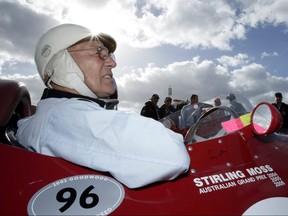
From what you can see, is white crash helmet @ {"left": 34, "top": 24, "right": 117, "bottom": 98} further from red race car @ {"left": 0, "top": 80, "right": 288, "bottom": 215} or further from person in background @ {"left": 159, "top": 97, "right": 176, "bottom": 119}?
person in background @ {"left": 159, "top": 97, "right": 176, "bottom": 119}

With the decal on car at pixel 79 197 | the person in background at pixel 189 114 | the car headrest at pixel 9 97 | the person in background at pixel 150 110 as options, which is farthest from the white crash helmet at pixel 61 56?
the person in background at pixel 150 110

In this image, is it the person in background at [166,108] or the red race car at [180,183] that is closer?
the red race car at [180,183]

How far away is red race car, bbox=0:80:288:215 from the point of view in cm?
136

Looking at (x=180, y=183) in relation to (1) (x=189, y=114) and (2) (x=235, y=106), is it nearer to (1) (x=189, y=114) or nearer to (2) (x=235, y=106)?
(2) (x=235, y=106)

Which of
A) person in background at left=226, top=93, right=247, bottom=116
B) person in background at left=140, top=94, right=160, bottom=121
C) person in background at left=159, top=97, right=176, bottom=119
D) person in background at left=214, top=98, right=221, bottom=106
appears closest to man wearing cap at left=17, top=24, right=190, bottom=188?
person in background at left=226, top=93, right=247, bottom=116

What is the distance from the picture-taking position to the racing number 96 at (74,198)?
1352 mm

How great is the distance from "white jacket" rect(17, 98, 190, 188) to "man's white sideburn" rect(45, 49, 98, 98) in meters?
0.65

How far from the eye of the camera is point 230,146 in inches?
71.7

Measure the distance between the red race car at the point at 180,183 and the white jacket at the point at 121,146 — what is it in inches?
3.2

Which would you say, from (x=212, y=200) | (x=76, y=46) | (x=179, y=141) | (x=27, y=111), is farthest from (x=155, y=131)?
(x=27, y=111)

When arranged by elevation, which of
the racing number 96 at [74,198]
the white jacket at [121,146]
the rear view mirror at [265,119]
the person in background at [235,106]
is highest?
the person in background at [235,106]

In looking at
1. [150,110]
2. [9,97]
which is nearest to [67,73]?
[9,97]

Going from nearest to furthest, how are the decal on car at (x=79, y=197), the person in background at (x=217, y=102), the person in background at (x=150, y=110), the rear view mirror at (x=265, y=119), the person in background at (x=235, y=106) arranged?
the decal on car at (x=79, y=197)
the rear view mirror at (x=265, y=119)
the person in background at (x=235, y=106)
the person in background at (x=217, y=102)
the person in background at (x=150, y=110)

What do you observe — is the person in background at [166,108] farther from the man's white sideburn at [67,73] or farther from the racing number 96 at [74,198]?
the racing number 96 at [74,198]
